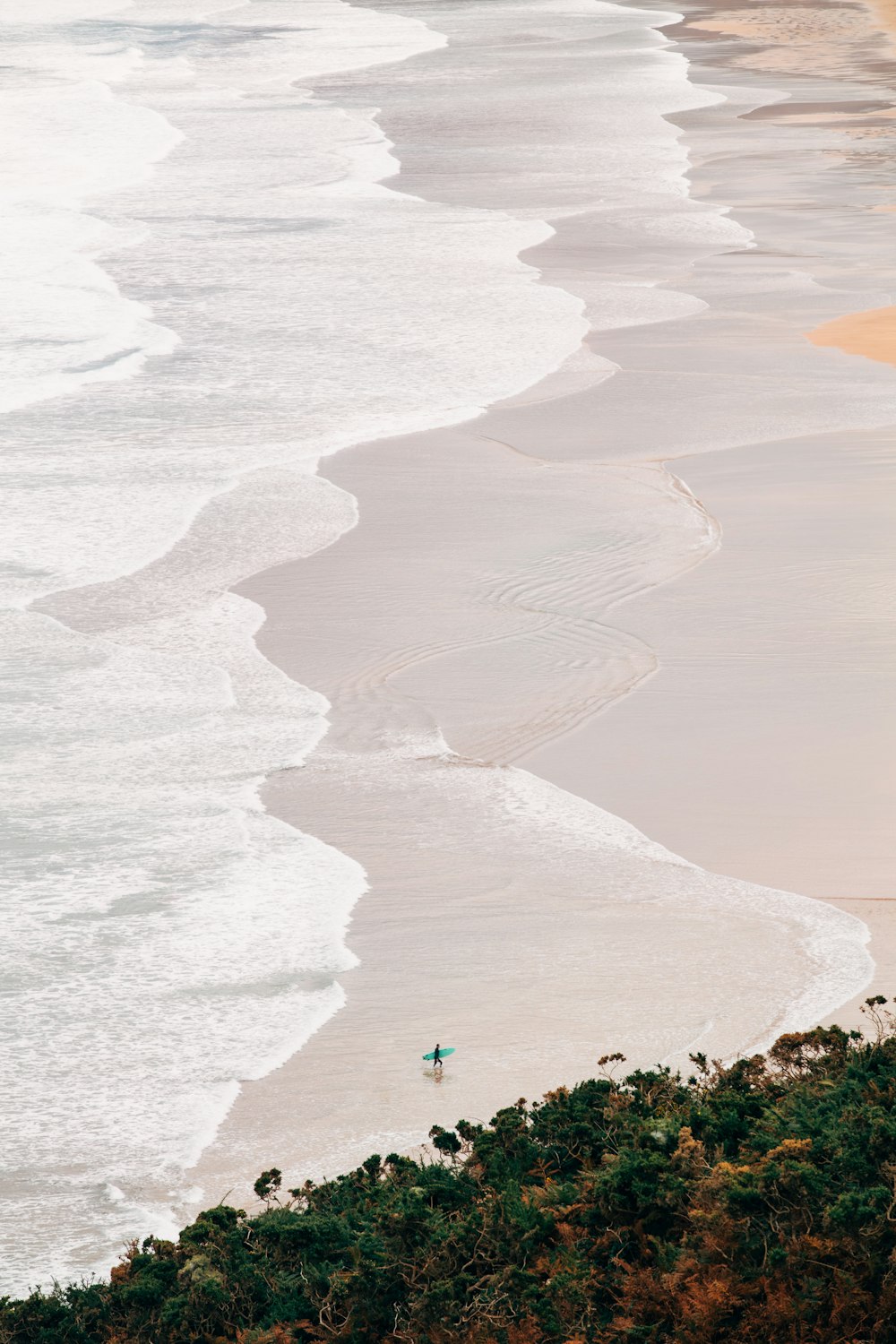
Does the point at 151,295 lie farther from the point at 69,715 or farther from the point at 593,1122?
the point at 593,1122

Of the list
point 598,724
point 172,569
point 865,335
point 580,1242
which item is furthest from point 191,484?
point 580,1242

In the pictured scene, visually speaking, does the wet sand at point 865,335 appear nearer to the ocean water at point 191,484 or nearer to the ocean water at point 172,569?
the ocean water at point 191,484

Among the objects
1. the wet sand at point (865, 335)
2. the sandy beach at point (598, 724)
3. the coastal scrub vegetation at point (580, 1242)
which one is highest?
the wet sand at point (865, 335)

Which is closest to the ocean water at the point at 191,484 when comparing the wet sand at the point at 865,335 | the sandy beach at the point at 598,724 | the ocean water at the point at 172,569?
the ocean water at the point at 172,569

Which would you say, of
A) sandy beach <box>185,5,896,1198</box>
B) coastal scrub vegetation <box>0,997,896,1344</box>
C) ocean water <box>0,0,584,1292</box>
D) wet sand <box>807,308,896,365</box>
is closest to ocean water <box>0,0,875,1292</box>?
ocean water <box>0,0,584,1292</box>

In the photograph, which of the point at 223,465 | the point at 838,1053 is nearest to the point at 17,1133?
the point at 838,1053

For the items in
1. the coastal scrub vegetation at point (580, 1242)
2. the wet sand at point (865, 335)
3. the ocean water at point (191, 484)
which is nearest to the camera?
the coastal scrub vegetation at point (580, 1242)
